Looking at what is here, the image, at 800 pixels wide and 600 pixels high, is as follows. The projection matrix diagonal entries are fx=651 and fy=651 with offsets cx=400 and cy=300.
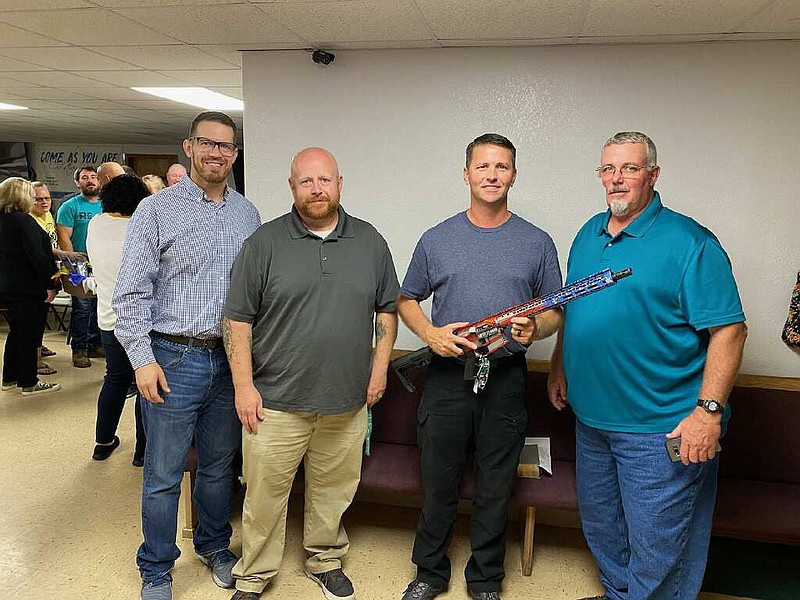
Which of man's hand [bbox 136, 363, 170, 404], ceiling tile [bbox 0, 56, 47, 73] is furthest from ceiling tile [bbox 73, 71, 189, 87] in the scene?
man's hand [bbox 136, 363, 170, 404]

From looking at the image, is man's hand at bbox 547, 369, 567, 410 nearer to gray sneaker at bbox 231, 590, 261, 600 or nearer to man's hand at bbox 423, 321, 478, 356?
man's hand at bbox 423, 321, 478, 356

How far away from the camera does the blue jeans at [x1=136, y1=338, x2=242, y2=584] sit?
225 cm

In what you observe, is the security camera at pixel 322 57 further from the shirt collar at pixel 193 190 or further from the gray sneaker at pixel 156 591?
the gray sneaker at pixel 156 591

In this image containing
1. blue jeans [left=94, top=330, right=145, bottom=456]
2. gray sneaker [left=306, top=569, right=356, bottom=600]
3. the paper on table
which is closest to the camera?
gray sneaker [left=306, top=569, right=356, bottom=600]

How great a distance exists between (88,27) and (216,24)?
62cm

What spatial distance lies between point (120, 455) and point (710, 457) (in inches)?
124

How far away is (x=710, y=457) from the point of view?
1.90 meters

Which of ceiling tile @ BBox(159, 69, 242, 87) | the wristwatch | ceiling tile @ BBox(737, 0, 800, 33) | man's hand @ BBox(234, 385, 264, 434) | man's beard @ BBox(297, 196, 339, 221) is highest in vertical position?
ceiling tile @ BBox(159, 69, 242, 87)

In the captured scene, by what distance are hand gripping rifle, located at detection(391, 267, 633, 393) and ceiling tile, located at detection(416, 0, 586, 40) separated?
42.4 inches

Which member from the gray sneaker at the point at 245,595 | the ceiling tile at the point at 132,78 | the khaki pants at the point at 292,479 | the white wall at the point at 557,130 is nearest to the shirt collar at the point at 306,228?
the khaki pants at the point at 292,479

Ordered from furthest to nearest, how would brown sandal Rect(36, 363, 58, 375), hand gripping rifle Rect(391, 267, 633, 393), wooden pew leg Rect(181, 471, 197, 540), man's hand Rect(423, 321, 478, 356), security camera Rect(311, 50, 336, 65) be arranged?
brown sandal Rect(36, 363, 58, 375) < security camera Rect(311, 50, 336, 65) < wooden pew leg Rect(181, 471, 197, 540) < man's hand Rect(423, 321, 478, 356) < hand gripping rifle Rect(391, 267, 633, 393)

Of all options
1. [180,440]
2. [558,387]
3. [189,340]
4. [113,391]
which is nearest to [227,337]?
[189,340]

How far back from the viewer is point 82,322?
5477mm

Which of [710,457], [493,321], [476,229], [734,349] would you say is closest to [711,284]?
[734,349]
